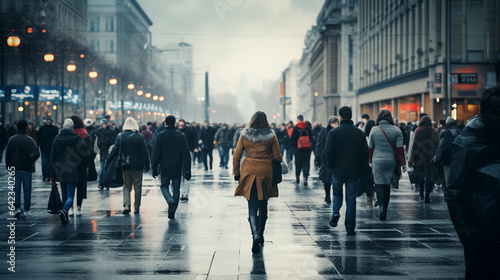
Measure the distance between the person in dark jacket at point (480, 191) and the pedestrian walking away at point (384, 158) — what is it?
7.37m

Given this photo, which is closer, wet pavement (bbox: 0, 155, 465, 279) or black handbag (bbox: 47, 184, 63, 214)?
wet pavement (bbox: 0, 155, 465, 279)

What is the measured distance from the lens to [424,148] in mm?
15211

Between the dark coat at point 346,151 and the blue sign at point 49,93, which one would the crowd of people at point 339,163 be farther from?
the blue sign at point 49,93

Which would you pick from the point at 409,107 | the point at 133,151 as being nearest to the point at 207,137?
the point at 133,151

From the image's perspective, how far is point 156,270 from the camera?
7820mm

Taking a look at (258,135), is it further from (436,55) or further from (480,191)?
(436,55)

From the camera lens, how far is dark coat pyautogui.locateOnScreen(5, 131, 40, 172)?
1299 centimetres

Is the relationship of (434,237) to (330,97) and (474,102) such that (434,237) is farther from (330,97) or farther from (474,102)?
(330,97)

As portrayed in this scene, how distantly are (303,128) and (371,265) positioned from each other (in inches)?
476

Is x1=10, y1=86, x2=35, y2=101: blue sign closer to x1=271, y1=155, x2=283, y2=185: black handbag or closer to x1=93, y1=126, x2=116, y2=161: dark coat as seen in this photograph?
x1=93, y1=126, x2=116, y2=161: dark coat

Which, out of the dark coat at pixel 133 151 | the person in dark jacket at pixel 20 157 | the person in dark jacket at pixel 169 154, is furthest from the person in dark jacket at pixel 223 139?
the person in dark jacket at pixel 20 157

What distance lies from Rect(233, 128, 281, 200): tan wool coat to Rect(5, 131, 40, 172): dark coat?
5.34m

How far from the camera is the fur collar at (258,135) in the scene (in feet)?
30.5

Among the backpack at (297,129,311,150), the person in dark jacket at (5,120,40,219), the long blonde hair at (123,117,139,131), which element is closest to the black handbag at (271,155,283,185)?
the long blonde hair at (123,117,139,131)
